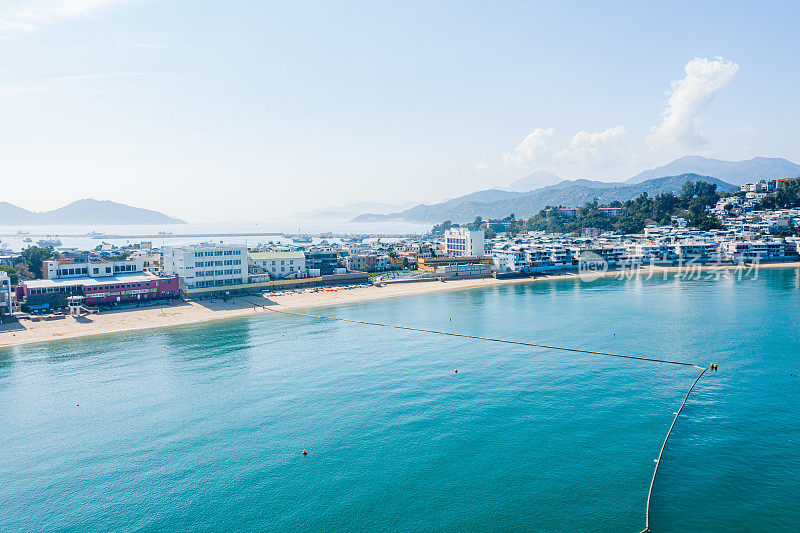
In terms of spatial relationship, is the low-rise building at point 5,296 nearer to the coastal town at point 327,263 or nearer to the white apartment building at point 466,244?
the coastal town at point 327,263

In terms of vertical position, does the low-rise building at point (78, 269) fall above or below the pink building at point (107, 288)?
above

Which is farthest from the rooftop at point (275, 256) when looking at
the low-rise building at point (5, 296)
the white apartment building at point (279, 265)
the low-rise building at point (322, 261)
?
the low-rise building at point (5, 296)

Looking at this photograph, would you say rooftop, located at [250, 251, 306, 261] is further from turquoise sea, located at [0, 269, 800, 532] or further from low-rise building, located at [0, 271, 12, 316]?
turquoise sea, located at [0, 269, 800, 532]

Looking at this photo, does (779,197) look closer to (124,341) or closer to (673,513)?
(673,513)

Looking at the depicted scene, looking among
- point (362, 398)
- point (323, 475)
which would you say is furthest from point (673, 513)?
point (362, 398)

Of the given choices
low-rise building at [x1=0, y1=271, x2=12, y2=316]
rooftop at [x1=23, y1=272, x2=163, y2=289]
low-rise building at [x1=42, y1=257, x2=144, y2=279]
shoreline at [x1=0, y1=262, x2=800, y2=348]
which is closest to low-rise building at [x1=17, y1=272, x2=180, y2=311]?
rooftop at [x1=23, y1=272, x2=163, y2=289]

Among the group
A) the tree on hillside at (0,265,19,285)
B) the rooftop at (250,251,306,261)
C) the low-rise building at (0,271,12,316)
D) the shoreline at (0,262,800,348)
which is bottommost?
the shoreline at (0,262,800,348)
